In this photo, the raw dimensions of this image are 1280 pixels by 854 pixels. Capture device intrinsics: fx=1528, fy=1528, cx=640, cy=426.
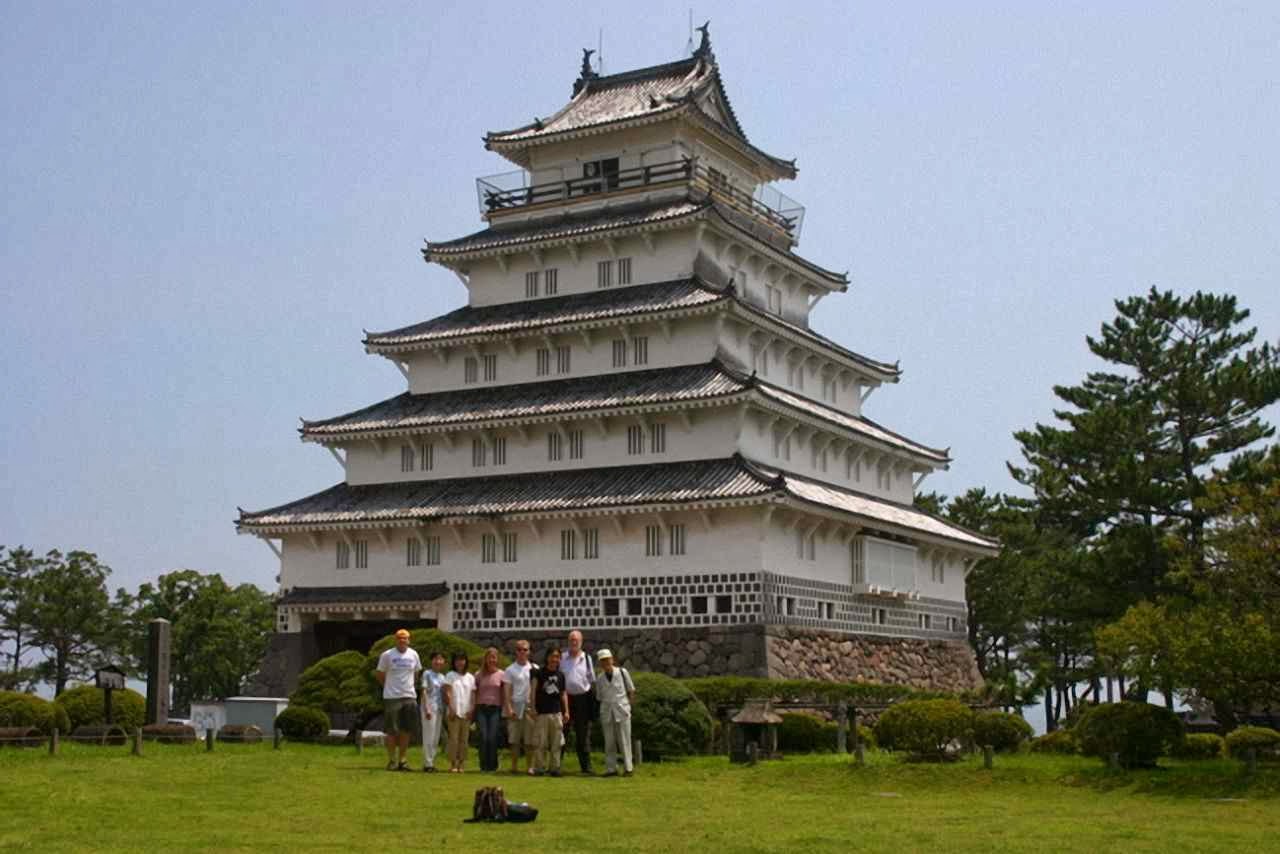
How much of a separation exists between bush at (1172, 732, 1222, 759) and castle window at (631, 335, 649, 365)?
22888 millimetres

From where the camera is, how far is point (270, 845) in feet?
48.7

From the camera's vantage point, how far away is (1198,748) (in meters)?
28.2

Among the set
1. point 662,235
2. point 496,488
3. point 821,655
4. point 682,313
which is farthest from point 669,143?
point 821,655

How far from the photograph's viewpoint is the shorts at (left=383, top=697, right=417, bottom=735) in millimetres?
25188

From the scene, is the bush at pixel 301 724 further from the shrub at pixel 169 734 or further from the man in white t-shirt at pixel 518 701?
the man in white t-shirt at pixel 518 701

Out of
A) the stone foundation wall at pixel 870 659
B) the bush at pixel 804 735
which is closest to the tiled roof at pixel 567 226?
the stone foundation wall at pixel 870 659

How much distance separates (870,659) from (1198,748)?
1949 centimetres

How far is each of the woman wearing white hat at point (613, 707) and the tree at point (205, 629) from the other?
48262mm

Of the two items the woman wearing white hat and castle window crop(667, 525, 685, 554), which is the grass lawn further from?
castle window crop(667, 525, 685, 554)

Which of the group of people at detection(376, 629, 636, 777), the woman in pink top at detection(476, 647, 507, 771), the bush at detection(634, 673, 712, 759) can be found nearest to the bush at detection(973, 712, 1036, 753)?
the bush at detection(634, 673, 712, 759)

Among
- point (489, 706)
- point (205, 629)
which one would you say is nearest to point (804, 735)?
point (489, 706)

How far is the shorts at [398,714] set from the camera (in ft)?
82.6

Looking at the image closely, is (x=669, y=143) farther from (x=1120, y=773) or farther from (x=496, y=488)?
(x=1120, y=773)

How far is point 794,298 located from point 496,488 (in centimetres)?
1399
